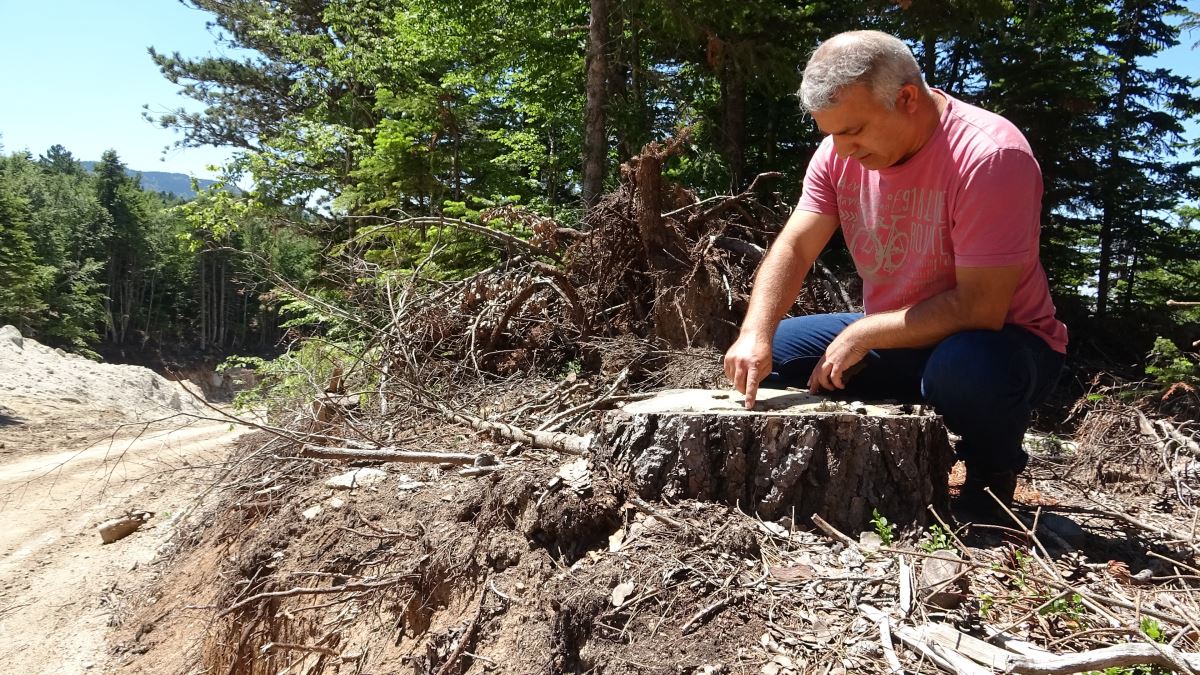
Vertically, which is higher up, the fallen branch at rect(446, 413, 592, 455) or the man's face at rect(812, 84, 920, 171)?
the man's face at rect(812, 84, 920, 171)

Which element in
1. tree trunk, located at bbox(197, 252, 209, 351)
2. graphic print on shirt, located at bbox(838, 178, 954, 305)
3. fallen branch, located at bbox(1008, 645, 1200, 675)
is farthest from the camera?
tree trunk, located at bbox(197, 252, 209, 351)

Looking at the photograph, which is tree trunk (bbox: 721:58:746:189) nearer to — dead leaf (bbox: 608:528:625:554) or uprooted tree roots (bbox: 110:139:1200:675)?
uprooted tree roots (bbox: 110:139:1200:675)

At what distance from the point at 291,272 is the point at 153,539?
2204 centimetres

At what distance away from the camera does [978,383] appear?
90.5 inches

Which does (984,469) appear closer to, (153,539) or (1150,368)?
(1150,368)

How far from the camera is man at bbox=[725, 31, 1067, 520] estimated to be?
2.24 metres

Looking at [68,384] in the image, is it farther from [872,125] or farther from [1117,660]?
[1117,660]

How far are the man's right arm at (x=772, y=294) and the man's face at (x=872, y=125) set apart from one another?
1.29 ft

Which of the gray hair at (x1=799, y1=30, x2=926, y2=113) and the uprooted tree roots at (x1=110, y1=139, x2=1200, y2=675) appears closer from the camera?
the uprooted tree roots at (x1=110, y1=139, x2=1200, y2=675)

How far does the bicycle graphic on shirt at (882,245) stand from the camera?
2568 millimetres

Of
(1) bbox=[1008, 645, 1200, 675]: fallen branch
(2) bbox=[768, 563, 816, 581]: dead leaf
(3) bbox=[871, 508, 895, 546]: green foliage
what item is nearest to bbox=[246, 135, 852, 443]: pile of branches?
(3) bbox=[871, 508, 895, 546]: green foliage

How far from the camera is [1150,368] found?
4.89 m

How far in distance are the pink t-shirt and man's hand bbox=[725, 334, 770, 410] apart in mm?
512

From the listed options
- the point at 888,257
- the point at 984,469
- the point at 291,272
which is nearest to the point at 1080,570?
the point at 984,469
